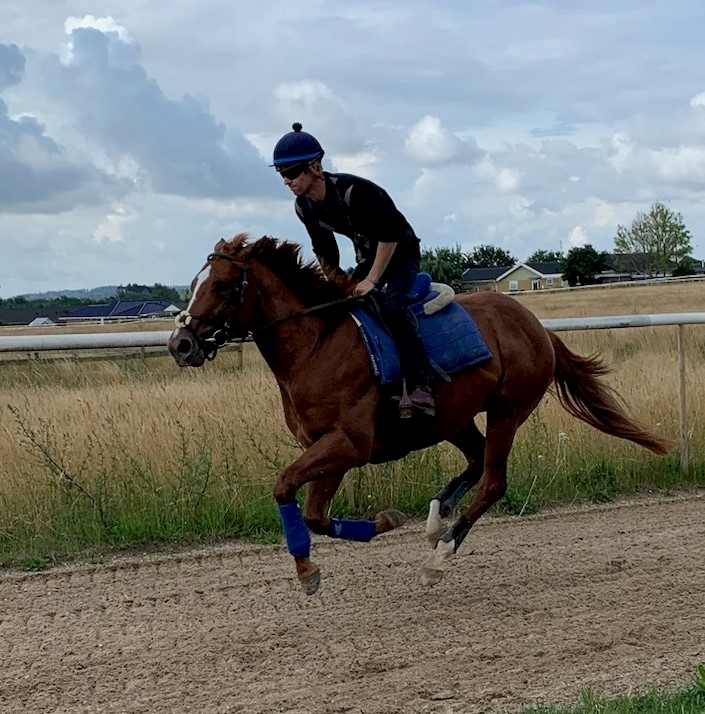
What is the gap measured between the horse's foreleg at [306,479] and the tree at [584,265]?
7533 centimetres

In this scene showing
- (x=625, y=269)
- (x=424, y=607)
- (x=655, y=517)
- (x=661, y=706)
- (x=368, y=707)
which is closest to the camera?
(x=661, y=706)

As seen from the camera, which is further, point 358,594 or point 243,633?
point 358,594

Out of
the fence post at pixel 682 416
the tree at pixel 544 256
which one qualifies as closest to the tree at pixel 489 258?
the tree at pixel 544 256

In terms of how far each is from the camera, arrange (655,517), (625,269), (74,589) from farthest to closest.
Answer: (625,269) → (655,517) → (74,589)

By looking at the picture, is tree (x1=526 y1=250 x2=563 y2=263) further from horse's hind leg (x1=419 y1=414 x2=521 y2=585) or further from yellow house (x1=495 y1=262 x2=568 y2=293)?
horse's hind leg (x1=419 y1=414 x2=521 y2=585)

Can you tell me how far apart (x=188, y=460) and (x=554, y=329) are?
10.5ft

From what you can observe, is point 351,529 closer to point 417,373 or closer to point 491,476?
point 417,373

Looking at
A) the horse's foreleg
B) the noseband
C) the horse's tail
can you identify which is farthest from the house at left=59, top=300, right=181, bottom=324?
the horse's foreleg

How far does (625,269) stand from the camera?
84938 mm

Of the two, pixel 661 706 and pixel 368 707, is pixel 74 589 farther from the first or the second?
pixel 661 706

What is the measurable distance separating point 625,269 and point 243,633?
84.0 m

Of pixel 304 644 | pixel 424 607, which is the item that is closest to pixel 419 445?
pixel 424 607

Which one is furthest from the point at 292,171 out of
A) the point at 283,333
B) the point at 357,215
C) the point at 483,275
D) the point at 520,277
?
the point at 520,277

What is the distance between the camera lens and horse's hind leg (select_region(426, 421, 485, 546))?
247 inches
